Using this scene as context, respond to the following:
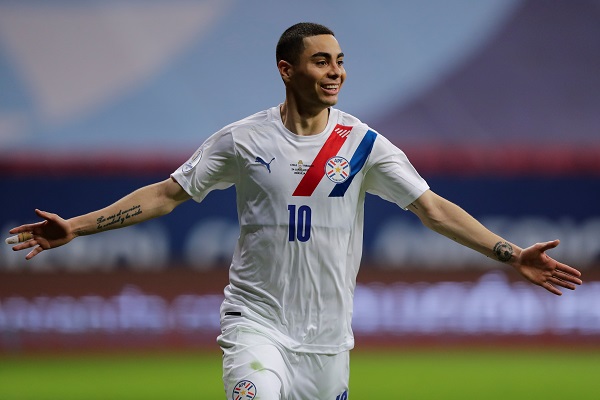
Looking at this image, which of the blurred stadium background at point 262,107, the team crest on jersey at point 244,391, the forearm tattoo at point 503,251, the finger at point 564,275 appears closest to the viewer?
the team crest on jersey at point 244,391

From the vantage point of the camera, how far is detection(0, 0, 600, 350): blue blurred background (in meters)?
15.8

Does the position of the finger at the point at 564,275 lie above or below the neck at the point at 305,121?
below

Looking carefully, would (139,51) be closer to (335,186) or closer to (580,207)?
(580,207)

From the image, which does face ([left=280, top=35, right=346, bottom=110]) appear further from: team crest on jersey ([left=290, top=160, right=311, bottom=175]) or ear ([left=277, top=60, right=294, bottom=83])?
team crest on jersey ([left=290, top=160, right=311, bottom=175])

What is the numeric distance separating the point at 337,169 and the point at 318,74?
0.57 metres

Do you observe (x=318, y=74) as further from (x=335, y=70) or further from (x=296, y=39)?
(x=296, y=39)

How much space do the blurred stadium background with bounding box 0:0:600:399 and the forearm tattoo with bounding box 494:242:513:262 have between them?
6.69 m

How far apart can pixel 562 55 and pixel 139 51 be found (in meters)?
7.12

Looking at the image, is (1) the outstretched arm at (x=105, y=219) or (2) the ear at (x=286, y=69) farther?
(2) the ear at (x=286, y=69)

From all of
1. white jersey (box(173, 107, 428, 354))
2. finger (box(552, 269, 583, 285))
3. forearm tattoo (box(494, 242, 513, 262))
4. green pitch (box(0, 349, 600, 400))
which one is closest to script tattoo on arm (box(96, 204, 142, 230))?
white jersey (box(173, 107, 428, 354))

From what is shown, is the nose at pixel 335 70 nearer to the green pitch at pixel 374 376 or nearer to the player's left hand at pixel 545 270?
the player's left hand at pixel 545 270

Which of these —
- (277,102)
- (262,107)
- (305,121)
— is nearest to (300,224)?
(305,121)

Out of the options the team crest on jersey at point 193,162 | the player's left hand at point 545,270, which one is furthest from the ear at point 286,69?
the player's left hand at point 545,270

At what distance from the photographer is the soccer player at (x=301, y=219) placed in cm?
627
